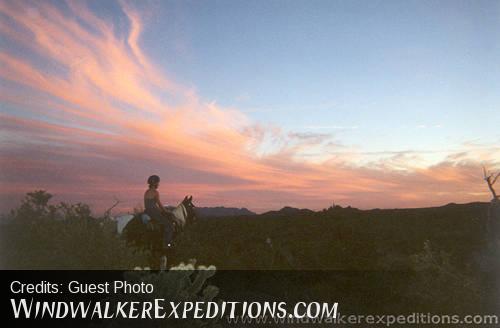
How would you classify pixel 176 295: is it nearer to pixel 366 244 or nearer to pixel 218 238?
pixel 366 244

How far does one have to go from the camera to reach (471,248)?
16109 millimetres

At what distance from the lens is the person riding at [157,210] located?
10.5 metres

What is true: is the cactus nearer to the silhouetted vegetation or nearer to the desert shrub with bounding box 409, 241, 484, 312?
the silhouetted vegetation

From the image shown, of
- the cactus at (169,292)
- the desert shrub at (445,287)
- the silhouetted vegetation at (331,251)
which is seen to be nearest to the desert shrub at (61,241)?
the silhouetted vegetation at (331,251)

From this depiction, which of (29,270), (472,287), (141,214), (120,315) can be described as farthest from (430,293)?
(29,270)

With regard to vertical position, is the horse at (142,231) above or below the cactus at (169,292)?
above

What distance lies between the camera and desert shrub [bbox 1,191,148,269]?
7.77 metres

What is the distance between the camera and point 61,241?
26.6ft

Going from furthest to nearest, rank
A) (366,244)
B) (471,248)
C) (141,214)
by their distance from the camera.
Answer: (366,244)
(471,248)
(141,214)

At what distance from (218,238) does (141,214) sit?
1047 centimetres

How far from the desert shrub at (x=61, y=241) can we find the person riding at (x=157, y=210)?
1.52 m

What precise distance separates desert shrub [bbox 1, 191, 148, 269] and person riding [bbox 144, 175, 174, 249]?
59.8 inches

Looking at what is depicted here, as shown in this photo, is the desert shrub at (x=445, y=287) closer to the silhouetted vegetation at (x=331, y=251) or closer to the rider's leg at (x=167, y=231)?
the silhouetted vegetation at (x=331, y=251)

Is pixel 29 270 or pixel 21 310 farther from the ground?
pixel 29 270
